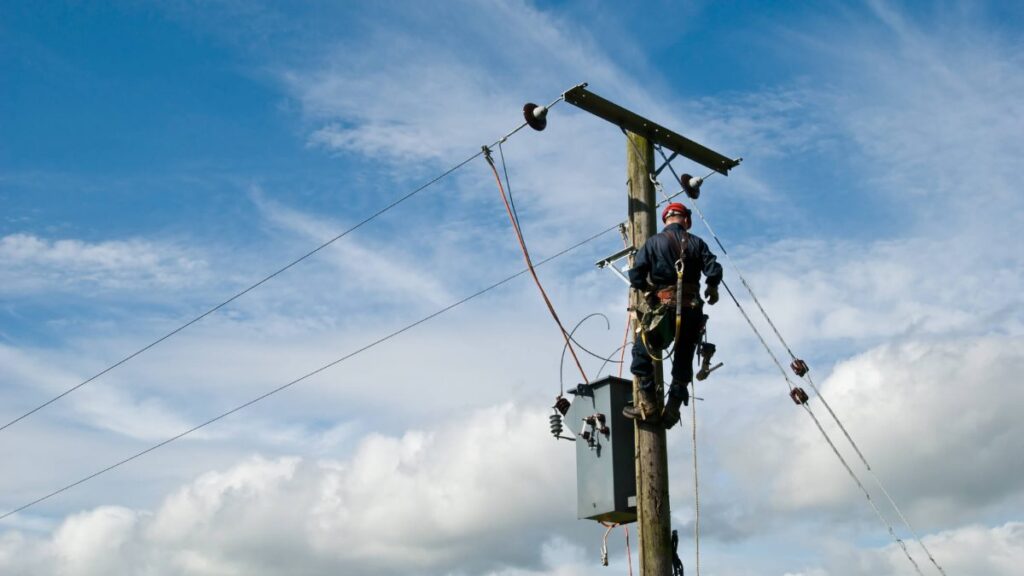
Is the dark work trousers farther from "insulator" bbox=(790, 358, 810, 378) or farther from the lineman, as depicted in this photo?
"insulator" bbox=(790, 358, 810, 378)

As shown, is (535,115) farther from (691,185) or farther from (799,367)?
(799,367)

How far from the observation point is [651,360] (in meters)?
7.66

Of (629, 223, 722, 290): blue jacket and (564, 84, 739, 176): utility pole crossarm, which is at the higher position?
(564, 84, 739, 176): utility pole crossarm

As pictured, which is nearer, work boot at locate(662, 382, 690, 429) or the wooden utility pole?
the wooden utility pole

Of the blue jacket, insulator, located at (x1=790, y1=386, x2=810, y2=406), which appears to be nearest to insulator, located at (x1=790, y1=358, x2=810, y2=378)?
insulator, located at (x1=790, y1=386, x2=810, y2=406)

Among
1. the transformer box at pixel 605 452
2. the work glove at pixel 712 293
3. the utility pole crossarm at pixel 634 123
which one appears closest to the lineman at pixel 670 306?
the work glove at pixel 712 293

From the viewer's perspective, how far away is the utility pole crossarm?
861 cm

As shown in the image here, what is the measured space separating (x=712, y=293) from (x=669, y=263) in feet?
1.24

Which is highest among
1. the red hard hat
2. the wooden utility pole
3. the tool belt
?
the red hard hat

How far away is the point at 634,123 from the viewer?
8.73 m

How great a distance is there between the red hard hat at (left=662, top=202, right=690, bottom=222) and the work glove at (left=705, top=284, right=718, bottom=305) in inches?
26.3

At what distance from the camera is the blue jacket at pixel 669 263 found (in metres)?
7.63

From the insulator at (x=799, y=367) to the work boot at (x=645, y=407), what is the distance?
189cm

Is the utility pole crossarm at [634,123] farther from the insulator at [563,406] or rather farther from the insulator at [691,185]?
the insulator at [563,406]
